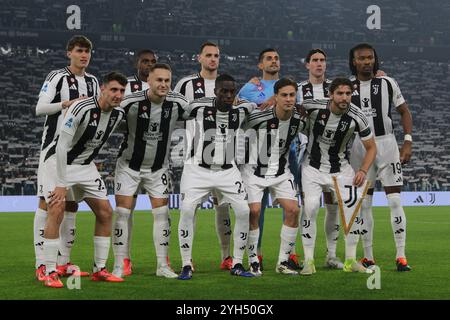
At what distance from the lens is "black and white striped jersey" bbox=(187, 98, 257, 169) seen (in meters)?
7.48

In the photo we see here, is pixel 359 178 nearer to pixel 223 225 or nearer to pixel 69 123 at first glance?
pixel 223 225

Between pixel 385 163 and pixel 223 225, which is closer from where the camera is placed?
pixel 385 163

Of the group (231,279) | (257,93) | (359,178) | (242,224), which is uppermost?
(257,93)

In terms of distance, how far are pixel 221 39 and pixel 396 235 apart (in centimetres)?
2580

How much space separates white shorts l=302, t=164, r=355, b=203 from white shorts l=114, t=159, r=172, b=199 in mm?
1481

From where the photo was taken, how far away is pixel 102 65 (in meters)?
32.0

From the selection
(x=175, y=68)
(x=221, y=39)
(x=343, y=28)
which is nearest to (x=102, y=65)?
(x=175, y=68)

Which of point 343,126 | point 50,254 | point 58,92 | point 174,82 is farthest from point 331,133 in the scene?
point 174,82

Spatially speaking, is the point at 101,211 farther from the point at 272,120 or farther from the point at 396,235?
the point at 396,235

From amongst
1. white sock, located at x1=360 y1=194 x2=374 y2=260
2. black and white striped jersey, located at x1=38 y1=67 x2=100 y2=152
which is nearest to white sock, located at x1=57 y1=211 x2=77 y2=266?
→ black and white striped jersey, located at x1=38 y1=67 x2=100 y2=152

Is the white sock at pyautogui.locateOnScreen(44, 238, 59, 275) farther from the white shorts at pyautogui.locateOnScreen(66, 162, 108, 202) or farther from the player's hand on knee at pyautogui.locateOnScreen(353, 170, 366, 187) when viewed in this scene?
the player's hand on knee at pyautogui.locateOnScreen(353, 170, 366, 187)

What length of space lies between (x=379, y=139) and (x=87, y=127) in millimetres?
3213

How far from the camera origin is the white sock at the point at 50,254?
6.63 metres

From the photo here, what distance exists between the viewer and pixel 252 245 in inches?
300
